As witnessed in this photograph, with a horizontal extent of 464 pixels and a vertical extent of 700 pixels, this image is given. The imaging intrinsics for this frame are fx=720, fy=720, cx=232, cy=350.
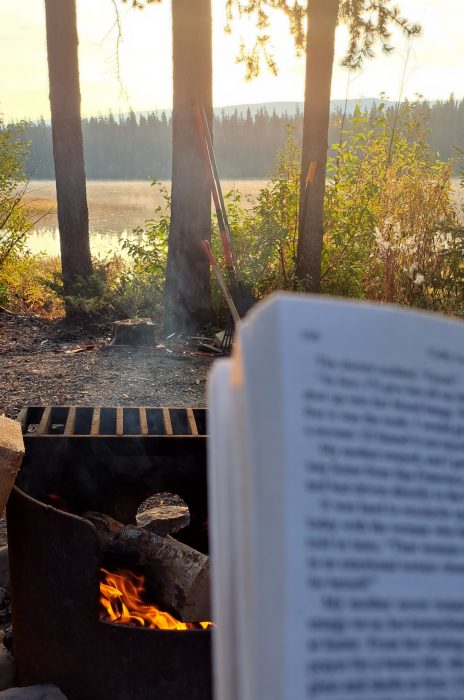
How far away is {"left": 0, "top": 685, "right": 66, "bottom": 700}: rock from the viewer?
2201 mm

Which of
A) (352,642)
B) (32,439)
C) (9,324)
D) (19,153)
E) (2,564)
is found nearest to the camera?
(352,642)

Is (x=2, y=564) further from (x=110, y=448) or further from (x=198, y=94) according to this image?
(x=198, y=94)

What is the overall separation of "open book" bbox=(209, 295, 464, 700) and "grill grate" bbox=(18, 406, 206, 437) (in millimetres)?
2147

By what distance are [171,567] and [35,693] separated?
553 millimetres

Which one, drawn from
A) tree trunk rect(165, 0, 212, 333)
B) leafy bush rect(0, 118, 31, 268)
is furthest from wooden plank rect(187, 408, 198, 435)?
leafy bush rect(0, 118, 31, 268)

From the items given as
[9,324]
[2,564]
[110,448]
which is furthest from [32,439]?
[9,324]

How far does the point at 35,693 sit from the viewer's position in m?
2.22

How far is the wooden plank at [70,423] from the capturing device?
8.66 feet

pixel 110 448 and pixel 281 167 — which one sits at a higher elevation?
pixel 281 167

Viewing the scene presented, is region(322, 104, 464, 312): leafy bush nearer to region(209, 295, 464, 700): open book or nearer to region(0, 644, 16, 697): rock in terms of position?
region(0, 644, 16, 697): rock

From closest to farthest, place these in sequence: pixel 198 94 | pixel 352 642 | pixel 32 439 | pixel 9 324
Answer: pixel 352 642 → pixel 32 439 → pixel 198 94 → pixel 9 324

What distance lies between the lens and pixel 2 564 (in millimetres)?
3062

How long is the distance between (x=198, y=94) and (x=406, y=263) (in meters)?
2.89

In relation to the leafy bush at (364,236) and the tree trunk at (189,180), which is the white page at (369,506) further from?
the tree trunk at (189,180)
